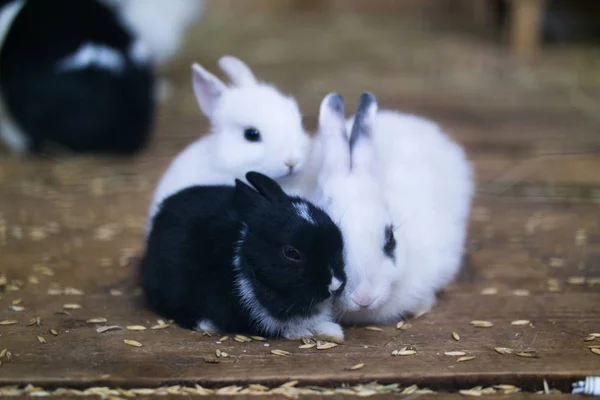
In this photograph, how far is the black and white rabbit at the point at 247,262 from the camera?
156 centimetres

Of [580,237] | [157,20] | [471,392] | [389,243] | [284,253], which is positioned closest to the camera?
[471,392]

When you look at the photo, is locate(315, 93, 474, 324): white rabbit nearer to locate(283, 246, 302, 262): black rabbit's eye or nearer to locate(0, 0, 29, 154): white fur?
locate(283, 246, 302, 262): black rabbit's eye

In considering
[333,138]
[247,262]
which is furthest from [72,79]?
[247,262]

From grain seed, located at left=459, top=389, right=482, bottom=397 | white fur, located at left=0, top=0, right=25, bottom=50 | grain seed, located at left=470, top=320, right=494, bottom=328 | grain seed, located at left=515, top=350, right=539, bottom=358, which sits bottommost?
grain seed, located at left=459, top=389, right=482, bottom=397

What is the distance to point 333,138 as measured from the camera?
1780 millimetres

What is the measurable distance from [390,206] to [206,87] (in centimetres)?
61

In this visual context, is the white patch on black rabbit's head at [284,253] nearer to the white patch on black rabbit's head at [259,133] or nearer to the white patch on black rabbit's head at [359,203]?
the white patch on black rabbit's head at [359,203]

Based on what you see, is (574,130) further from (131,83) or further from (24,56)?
(24,56)

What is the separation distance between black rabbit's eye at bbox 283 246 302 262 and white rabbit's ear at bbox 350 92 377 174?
28 cm

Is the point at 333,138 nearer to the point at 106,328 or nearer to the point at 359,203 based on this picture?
the point at 359,203

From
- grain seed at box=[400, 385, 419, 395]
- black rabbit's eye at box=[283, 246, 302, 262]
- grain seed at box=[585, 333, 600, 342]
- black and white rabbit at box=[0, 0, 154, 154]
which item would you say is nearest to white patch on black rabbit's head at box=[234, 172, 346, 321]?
black rabbit's eye at box=[283, 246, 302, 262]

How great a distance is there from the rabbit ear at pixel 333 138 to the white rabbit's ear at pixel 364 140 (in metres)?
0.02

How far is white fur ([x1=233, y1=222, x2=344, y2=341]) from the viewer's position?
163cm

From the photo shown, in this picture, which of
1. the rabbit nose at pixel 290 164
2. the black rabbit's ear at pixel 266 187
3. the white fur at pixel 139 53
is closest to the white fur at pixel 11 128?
the white fur at pixel 139 53
